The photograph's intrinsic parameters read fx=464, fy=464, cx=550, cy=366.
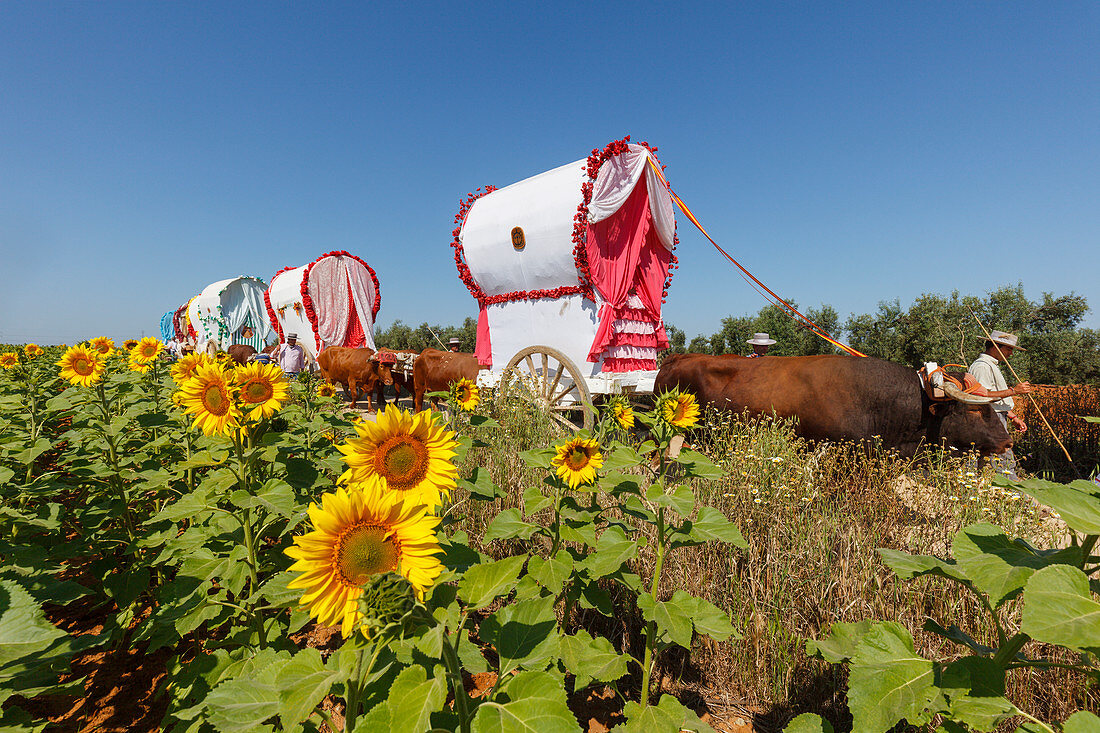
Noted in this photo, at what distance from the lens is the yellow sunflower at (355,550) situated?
1000 mm

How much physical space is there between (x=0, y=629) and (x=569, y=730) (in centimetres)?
102

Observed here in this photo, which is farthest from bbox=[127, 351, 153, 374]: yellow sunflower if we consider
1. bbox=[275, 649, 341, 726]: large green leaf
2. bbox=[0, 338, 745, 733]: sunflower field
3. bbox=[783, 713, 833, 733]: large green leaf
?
bbox=[783, 713, 833, 733]: large green leaf

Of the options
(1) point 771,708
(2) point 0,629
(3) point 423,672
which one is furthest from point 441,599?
(1) point 771,708

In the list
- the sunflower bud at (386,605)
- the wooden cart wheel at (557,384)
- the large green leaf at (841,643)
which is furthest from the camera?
the wooden cart wheel at (557,384)

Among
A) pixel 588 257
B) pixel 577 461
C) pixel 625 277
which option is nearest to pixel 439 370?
pixel 588 257

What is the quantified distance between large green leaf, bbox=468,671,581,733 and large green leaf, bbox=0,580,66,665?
29.1 inches

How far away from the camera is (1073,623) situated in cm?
81

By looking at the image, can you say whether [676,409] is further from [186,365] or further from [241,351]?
[241,351]

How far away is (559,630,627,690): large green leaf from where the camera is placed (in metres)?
1.60

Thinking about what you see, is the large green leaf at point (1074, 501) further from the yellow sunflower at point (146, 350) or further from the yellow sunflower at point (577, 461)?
the yellow sunflower at point (146, 350)

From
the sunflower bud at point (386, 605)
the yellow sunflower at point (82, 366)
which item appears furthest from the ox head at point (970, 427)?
the yellow sunflower at point (82, 366)

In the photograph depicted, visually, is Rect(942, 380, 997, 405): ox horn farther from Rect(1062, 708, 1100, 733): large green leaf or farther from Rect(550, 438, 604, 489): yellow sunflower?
Rect(1062, 708, 1100, 733): large green leaf

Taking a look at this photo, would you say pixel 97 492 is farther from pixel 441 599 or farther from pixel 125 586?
pixel 441 599

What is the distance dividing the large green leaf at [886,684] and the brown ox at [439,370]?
743 centimetres
